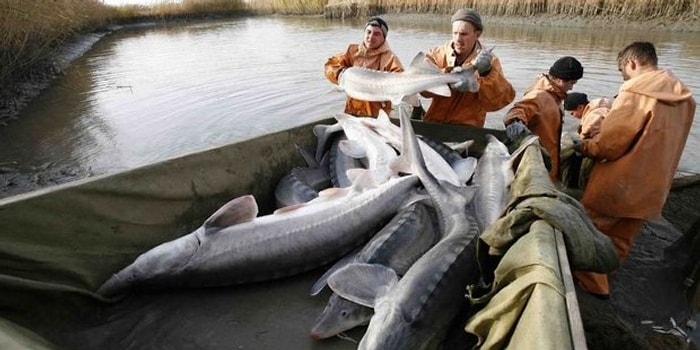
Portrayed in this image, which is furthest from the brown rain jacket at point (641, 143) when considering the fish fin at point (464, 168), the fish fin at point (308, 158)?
the fish fin at point (308, 158)

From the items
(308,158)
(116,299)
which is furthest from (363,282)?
(308,158)

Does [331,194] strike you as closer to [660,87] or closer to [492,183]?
[492,183]

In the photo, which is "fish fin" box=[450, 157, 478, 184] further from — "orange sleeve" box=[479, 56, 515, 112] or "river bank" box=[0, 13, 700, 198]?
"river bank" box=[0, 13, 700, 198]

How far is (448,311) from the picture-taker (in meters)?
1.86

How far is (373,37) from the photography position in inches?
167

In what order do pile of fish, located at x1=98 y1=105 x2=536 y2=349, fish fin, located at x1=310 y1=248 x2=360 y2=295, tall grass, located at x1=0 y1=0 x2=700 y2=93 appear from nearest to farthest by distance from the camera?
pile of fish, located at x1=98 y1=105 x2=536 y2=349 → fish fin, located at x1=310 y1=248 x2=360 y2=295 → tall grass, located at x1=0 y1=0 x2=700 y2=93

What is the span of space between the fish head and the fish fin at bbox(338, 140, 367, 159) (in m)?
1.48

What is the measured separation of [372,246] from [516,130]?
5.24 feet

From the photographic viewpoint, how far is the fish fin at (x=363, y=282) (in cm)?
191

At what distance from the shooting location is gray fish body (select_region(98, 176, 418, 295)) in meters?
2.23

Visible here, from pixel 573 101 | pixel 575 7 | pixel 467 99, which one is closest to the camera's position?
pixel 467 99

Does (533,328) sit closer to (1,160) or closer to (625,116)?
(625,116)

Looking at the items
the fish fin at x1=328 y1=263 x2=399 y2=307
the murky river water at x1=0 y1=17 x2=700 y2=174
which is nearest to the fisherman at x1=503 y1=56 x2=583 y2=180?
the fish fin at x1=328 y1=263 x2=399 y2=307

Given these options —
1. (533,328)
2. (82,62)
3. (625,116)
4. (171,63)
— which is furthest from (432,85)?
(82,62)
